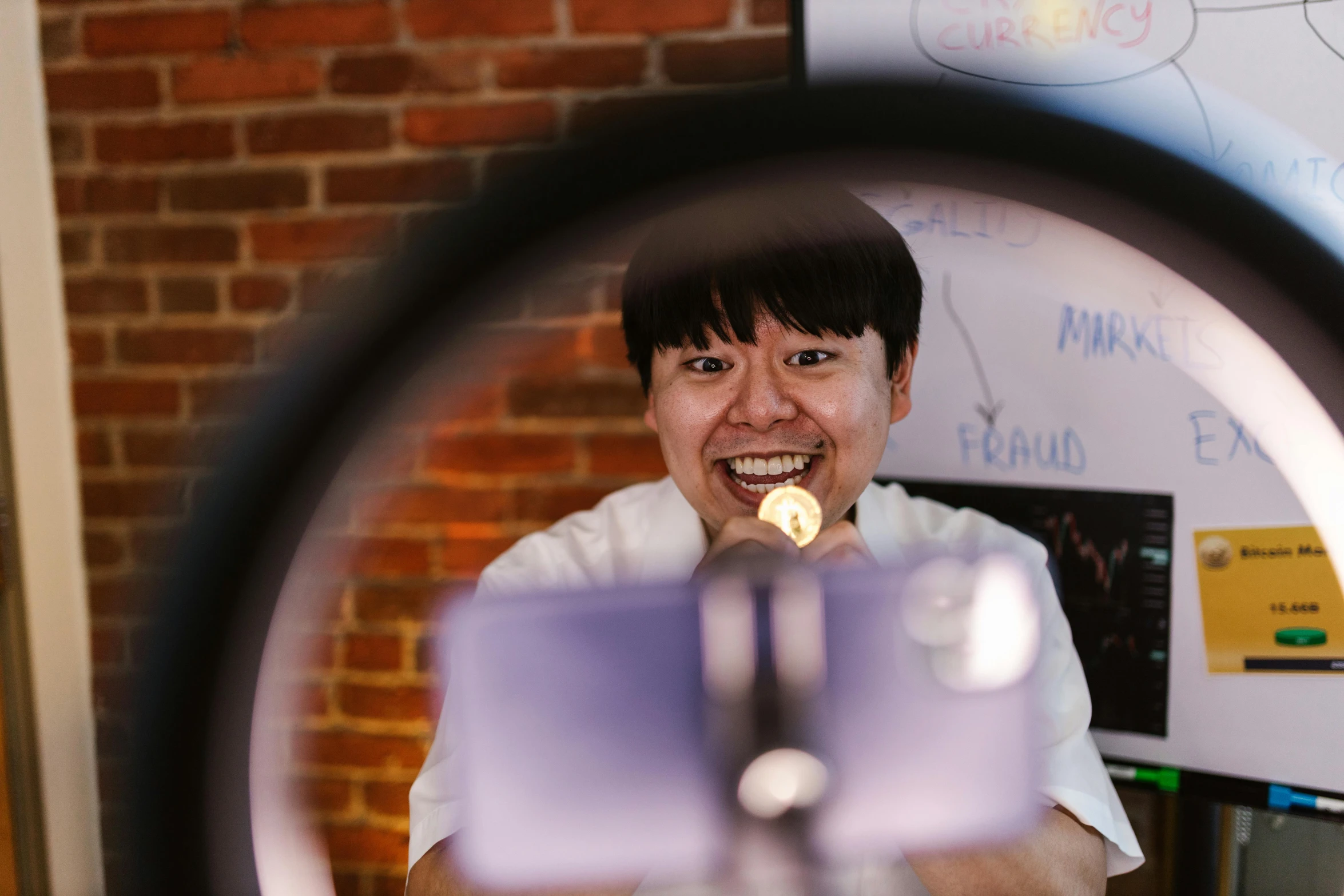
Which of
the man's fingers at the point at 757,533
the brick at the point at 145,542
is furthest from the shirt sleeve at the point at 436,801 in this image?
the brick at the point at 145,542

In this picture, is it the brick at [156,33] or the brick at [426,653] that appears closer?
the brick at [156,33]

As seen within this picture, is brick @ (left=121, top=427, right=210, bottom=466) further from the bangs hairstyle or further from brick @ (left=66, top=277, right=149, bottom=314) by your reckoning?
the bangs hairstyle

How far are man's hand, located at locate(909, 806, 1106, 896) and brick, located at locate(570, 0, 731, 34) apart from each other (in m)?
0.80

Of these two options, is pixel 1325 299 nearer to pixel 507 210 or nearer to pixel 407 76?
pixel 507 210

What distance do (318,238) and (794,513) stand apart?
2.61ft

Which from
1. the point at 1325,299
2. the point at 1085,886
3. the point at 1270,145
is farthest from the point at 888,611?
the point at 1270,145

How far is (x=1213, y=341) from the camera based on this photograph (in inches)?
12.5

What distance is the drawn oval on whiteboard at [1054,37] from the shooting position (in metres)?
0.76

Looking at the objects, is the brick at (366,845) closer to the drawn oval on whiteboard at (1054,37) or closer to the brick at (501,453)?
the brick at (501,453)

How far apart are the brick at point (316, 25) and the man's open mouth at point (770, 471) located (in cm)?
66

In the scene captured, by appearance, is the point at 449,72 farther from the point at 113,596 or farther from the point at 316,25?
the point at 113,596

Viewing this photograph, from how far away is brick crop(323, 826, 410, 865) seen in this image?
1.13 m

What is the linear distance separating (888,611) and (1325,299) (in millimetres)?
182

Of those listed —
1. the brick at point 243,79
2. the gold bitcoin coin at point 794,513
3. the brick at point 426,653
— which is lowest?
the brick at point 426,653
